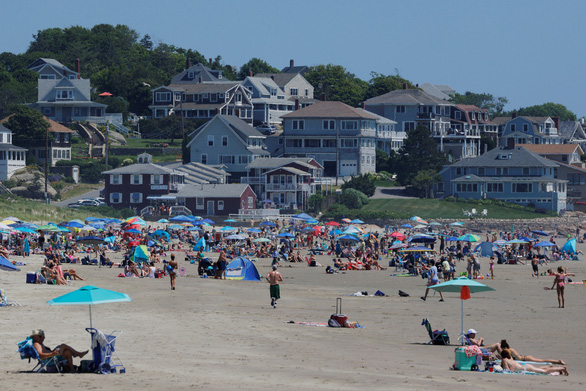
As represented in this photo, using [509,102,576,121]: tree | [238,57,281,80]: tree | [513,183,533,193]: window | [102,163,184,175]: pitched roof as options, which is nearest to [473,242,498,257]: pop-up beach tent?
[102,163,184,175]: pitched roof

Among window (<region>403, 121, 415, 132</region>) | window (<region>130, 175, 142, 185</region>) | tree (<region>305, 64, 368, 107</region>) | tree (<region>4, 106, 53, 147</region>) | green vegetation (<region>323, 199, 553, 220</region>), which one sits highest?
tree (<region>305, 64, 368, 107</region>)

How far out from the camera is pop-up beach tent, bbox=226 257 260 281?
3547cm

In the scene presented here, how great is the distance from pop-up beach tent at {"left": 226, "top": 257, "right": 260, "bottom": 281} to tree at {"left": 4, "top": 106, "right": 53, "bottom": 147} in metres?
63.3

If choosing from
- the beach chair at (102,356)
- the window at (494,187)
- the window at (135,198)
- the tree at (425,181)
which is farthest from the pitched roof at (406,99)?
the beach chair at (102,356)

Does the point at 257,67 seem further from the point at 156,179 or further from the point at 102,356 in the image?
the point at 102,356

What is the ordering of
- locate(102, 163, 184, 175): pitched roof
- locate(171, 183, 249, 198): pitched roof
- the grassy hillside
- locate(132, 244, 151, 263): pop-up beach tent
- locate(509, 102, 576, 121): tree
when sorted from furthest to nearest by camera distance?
1. locate(509, 102, 576, 121): tree
2. locate(102, 163, 184, 175): pitched roof
3. the grassy hillside
4. locate(171, 183, 249, 198): pitched roof
5. locate(132, 244, 151, 263): pop-up beach tent

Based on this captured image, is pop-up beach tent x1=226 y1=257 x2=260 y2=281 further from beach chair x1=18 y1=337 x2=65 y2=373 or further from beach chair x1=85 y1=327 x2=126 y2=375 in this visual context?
beach chair x1=18 y1=337 x2=65 y2=373

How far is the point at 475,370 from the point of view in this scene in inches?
674

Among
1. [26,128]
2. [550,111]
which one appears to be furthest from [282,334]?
[550,111]

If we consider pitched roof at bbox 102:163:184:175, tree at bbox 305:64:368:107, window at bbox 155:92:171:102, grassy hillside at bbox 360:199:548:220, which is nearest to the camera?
grassy hillside at bbox 360:199:548:220

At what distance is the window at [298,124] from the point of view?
98.3m

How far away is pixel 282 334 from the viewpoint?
68.1 ft

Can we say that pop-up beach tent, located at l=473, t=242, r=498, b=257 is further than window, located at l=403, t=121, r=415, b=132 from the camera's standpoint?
No

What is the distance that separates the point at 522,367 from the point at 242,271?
19.6m
